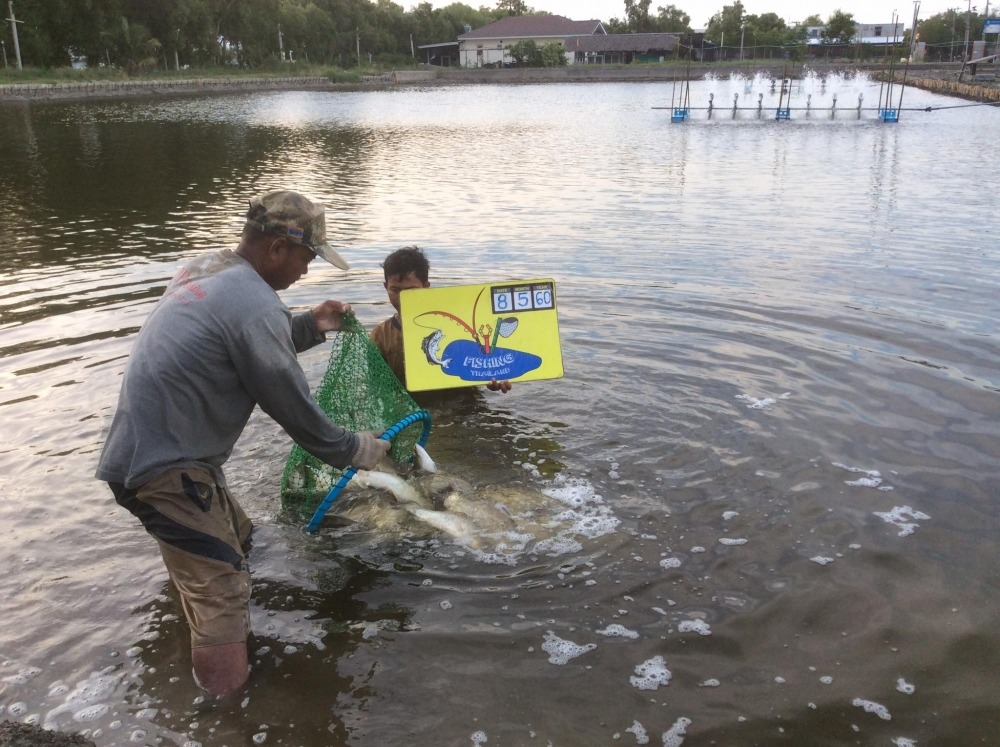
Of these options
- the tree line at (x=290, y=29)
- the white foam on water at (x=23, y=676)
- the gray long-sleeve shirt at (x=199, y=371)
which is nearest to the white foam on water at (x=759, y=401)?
the gray long-sleeve shirt at (x=199, y=371)

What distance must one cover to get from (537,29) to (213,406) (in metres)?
132

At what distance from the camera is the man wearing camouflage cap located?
3459 millimetres

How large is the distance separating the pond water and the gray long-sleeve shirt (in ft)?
3.95

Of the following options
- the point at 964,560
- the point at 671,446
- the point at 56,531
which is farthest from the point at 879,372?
the point at 56,531

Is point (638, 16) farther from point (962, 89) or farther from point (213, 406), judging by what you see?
point (213, 406)

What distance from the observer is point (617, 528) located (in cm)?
512

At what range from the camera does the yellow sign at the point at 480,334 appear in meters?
6.08

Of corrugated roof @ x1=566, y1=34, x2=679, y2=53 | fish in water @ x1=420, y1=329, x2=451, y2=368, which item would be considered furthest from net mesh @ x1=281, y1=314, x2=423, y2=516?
corrugated roof @ x1=566, y1=34, x2=679, y2=53

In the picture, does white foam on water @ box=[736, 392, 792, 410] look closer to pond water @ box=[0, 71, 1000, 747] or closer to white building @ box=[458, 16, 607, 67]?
pond water @ box=[0, 71, 1000, 747]

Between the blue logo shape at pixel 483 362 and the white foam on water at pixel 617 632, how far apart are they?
98.0 inches

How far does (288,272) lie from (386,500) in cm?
195

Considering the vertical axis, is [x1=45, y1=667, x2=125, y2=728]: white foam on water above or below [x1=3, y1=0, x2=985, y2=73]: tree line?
below

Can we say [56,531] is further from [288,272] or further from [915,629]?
[915,629]

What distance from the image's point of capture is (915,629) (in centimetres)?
418
